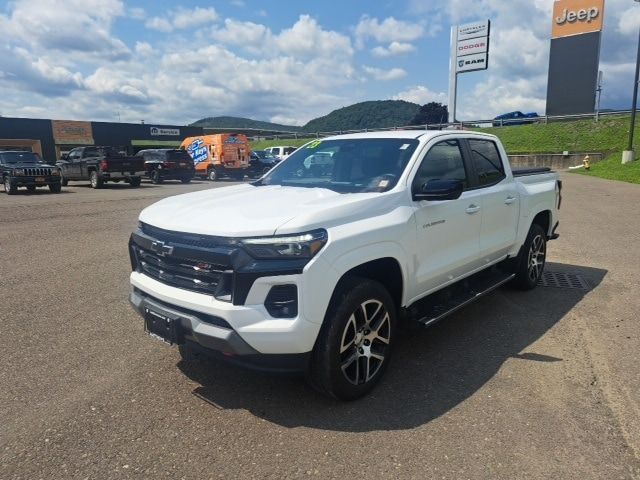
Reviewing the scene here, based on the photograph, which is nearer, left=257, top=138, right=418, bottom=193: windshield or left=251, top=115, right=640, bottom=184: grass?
left=257, top=138, right=418, bottom=193: windshield

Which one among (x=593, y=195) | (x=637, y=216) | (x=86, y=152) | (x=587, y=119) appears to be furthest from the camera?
(x=587, y=119)

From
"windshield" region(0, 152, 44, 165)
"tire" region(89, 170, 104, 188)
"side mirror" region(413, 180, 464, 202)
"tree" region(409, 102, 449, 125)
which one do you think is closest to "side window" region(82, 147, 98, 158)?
"tire" region(89, 170, 104, 188)

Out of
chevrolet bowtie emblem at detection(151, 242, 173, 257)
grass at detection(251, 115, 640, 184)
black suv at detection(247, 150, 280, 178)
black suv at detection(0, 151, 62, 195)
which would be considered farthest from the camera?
grass at detection(251, 115, 640, 184)

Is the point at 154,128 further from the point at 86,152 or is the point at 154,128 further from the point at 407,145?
the point at 407,145

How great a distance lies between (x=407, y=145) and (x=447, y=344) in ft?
5.91

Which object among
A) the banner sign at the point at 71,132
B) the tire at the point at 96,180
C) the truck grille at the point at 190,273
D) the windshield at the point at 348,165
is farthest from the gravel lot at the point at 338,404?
the banner sign at the point at 71,132

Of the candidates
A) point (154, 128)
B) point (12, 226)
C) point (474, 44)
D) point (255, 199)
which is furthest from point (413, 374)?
point (154, 128)

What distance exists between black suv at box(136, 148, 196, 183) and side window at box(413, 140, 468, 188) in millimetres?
21766

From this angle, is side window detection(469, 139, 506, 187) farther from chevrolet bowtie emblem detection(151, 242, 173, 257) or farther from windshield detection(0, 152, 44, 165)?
windshield detection(0, 152, 44, 165)

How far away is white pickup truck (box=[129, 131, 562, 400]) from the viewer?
9.50ft

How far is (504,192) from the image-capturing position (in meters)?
5.07

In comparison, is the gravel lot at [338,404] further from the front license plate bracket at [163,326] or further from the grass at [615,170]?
the grass at [615,170]

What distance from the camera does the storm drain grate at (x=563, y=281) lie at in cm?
618

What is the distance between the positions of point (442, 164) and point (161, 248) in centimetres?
252
